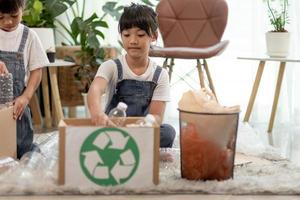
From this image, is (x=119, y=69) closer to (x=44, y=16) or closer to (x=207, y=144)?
(x=207, y=144)

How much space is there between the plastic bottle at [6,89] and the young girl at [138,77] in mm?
340

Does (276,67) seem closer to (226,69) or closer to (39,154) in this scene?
(226,69)

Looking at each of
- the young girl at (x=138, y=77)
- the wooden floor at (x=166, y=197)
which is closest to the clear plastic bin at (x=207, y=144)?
the wooden floor at (x=166, y=197)

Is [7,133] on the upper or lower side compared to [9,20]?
lower

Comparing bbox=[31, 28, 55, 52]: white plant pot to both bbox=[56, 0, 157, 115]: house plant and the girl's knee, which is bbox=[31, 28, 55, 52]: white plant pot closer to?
bbox=[56, 0, 157, 115]: house plant

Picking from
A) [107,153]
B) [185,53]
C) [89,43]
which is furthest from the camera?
[89,43]

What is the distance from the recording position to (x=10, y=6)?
6.23 ft

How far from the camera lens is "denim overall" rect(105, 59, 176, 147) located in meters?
1.97

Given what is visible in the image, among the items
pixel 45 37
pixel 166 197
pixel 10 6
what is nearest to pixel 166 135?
pixel 166 197

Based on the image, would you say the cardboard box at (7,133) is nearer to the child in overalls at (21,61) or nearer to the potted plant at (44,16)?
the child in overalls at (21,61)

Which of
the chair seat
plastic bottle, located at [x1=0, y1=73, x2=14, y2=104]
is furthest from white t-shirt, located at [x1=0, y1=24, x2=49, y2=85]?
the chair seat

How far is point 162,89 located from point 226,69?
5.39 feet

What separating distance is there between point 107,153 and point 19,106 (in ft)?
1.90

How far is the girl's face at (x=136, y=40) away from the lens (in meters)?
1.87
